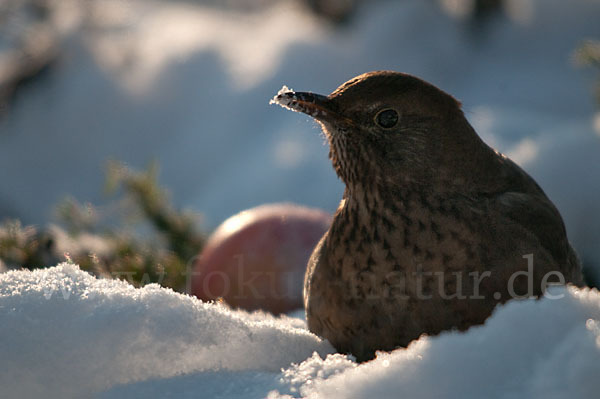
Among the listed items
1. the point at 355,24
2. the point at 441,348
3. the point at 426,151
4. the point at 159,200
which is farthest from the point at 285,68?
the point at 441,348

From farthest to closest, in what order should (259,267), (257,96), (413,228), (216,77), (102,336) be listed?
1. (216,77)
2. (257,96)
3. (259,267)
4. (413,228)
5. (102,336)

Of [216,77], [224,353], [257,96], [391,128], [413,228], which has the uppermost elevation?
[216,77]

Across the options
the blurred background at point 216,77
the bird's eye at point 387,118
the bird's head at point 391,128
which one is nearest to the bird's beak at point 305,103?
the bird's head at point 391,128

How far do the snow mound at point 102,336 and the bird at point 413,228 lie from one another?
30 cm

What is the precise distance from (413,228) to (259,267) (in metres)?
0.81

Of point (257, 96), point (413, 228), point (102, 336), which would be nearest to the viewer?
point (102, 336)

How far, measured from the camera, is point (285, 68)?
4.56 m

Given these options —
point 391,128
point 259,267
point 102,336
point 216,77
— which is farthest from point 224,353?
point 216,77

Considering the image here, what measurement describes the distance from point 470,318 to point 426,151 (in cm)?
38

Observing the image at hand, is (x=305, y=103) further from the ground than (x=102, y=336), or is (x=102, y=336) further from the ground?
(x=305, y=103)

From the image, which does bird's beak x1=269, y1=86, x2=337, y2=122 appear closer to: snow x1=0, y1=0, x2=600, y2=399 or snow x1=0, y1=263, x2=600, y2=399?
snow x1=0, y1=263, x2=600, y2=399

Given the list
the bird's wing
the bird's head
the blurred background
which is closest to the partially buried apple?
the bird's head

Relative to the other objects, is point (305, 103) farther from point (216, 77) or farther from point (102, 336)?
point (216, 77)

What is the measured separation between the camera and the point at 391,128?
1.58m
